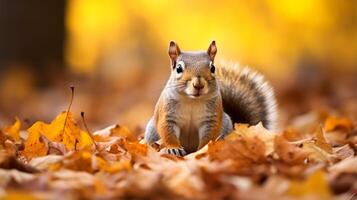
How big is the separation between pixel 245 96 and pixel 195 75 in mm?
668

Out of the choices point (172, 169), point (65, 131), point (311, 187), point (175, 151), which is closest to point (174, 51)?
point (175, 151)

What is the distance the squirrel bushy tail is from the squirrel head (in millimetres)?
503

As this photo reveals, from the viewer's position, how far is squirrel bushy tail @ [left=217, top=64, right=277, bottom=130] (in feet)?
13.9

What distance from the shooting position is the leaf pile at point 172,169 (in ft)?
7.34

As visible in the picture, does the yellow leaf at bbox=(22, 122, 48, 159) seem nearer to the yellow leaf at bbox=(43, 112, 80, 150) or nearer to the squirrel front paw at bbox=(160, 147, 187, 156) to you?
the yellow leaf at bbox=(43, 112, 80, 150)

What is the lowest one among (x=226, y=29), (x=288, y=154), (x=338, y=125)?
(x=226, y=29)

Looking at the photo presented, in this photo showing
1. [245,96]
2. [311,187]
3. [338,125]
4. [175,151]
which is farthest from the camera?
[338,125]

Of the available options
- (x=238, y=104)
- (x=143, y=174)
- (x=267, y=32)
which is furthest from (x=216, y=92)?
(x=267, y=32)

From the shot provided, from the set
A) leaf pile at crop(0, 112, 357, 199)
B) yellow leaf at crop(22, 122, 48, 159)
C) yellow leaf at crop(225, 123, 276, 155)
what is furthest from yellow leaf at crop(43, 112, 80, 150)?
yellow leaf at crop(225, 123, 276, 155)

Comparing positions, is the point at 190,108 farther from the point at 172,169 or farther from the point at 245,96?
the point at 172,169

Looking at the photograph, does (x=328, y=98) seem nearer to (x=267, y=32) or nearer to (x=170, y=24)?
(x=267, y=32)

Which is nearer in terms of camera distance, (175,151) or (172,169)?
(172,169)

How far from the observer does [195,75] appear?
3637 mm

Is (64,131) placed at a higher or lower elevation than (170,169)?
lower
